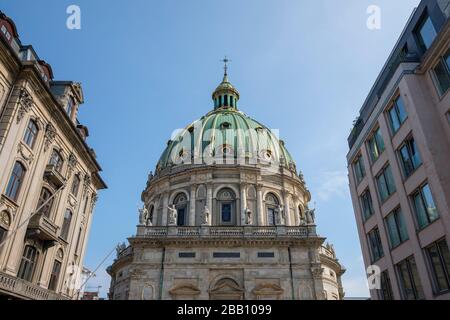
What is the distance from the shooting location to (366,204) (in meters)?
23.8

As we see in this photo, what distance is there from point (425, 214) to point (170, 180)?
37634 mm

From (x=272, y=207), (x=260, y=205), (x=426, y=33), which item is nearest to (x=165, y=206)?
(x=260, y=205)

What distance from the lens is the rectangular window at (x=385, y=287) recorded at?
66.8 ft

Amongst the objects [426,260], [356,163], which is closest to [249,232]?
[356,163]

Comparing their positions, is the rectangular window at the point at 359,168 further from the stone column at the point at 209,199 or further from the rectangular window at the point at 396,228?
the stone column at the point at 209,199

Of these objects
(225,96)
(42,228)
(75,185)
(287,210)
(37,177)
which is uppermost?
(225,96)

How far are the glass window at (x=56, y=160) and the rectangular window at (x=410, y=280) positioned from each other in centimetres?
2327

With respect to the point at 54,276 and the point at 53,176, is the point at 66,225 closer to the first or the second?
the point at 54,276

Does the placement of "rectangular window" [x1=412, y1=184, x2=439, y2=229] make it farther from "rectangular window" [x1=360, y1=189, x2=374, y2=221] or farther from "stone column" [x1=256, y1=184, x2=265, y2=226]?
"stone column" [x1=256, y1=184, x2=265, y2=226]

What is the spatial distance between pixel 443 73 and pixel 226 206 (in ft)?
109

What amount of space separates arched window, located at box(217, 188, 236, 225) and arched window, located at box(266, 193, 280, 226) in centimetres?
487

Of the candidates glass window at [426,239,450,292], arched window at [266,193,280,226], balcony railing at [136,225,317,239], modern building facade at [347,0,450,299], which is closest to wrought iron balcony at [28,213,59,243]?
balcony railing at [136,225,317,239]

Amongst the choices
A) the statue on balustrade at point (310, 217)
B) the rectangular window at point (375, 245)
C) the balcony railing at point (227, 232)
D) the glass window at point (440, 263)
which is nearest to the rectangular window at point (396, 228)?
the rectangular window at point (375, 245)

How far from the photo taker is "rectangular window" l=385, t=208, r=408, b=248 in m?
18.7
